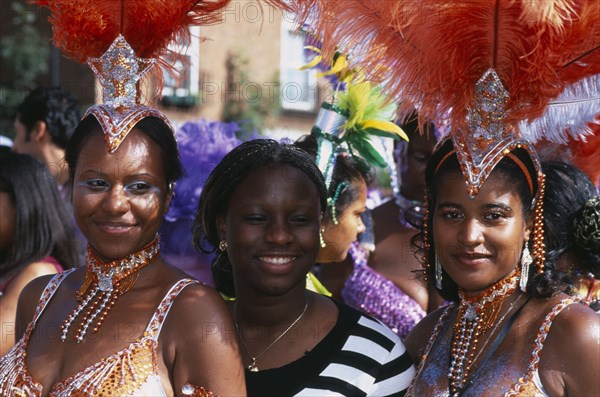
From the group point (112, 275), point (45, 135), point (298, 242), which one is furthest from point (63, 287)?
point (45, 135)

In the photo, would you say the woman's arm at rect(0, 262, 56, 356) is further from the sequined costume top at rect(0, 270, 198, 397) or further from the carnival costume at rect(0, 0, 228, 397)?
the sequined costume top at rect(0, 270, 198, 397)

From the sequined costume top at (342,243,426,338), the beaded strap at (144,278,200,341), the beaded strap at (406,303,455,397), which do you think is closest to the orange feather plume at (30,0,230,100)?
the beaded strap at (144,278,200,341)

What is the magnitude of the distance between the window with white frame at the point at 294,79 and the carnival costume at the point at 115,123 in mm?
9360

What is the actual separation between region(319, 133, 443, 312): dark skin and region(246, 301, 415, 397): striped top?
126 centimetres

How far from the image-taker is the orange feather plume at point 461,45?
229cm

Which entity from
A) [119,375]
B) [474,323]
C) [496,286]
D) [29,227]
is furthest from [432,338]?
[29,227]

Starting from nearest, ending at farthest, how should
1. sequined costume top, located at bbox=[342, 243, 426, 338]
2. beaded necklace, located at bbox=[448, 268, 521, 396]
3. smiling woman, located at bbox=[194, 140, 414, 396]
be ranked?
beaded necklace, located at bbox=[448, 268, 521, 396], smiling woman, located at bbox=[194, 140, 414, 396], sequined costume top, located at bbox=[342, 243, 426, 338]

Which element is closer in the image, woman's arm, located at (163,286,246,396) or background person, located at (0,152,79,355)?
woman's arm, located at (163,286,246,396)

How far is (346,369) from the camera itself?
2.54 metres

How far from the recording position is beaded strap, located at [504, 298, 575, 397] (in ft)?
7.17

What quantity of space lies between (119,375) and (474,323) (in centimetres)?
108

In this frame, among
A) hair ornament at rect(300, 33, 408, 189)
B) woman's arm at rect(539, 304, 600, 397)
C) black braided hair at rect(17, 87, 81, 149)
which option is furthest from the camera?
black braided hair at rect(17, 87, 81, 149)

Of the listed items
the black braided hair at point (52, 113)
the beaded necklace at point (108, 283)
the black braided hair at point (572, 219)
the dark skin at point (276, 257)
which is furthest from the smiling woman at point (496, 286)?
the black braided hair at point (52, 113)

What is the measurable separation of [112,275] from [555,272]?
1362mm
